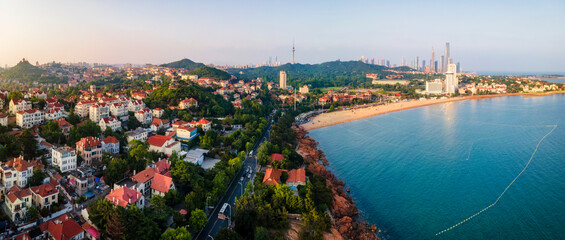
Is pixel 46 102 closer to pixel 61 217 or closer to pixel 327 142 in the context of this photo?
pixel 61 217

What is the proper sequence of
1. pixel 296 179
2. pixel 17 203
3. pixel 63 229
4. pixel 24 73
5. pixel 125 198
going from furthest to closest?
pixel 24 73 → pixel 296 179 → pixel 125 198 → pixel 17 203 → pixel 63 229

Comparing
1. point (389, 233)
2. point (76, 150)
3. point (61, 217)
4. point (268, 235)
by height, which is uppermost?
point (76, 150)

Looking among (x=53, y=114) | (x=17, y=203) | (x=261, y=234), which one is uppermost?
(x=53, y=114)

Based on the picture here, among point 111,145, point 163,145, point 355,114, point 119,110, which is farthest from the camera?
point 355,114

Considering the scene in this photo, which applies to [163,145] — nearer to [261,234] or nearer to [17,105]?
[261,234]

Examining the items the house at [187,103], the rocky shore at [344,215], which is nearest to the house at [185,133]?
the house at [187,103]

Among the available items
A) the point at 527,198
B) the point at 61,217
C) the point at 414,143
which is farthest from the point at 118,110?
the point at 527,198

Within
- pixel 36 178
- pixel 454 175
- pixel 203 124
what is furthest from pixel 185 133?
pixel 454 175
